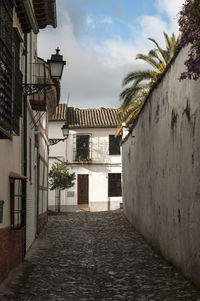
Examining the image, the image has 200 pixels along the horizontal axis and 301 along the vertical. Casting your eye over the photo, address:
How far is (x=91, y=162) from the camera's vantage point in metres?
38.2

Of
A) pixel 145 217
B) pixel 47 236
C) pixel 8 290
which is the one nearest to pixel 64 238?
pixel 47 236

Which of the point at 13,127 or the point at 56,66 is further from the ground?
the point at 56,66

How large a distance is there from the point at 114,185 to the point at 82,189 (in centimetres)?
246

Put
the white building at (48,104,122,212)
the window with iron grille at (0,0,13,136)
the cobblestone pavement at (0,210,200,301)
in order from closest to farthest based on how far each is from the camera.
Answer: the window with iron grille at (0,0,13,136) → the cobblestone pavement at (0,210,200,301) → the white building at (48,104,122,212)

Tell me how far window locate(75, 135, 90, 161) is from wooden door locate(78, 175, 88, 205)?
1538 millimetres

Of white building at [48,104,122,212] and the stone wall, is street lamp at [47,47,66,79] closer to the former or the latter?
the stone wall

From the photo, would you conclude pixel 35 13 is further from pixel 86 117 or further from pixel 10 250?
pixel 86 117

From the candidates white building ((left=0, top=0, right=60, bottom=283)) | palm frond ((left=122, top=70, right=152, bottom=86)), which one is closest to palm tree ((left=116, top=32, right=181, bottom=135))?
palm frond ((left=122, top=70, right=152, bottom=86))

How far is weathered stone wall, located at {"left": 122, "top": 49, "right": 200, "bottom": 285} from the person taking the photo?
7902mm

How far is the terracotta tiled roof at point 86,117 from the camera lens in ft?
127

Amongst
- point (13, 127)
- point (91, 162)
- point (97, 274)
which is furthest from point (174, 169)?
point (91, 162)

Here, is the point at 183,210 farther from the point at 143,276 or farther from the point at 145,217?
the point at 145,217

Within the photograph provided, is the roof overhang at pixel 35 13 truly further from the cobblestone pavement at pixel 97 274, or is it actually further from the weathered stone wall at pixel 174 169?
the cobblestone pavement at pixel 97 274

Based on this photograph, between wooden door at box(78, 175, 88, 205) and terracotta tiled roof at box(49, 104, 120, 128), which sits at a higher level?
terracotta tiled roof at box(49, 104, 120, 128)
